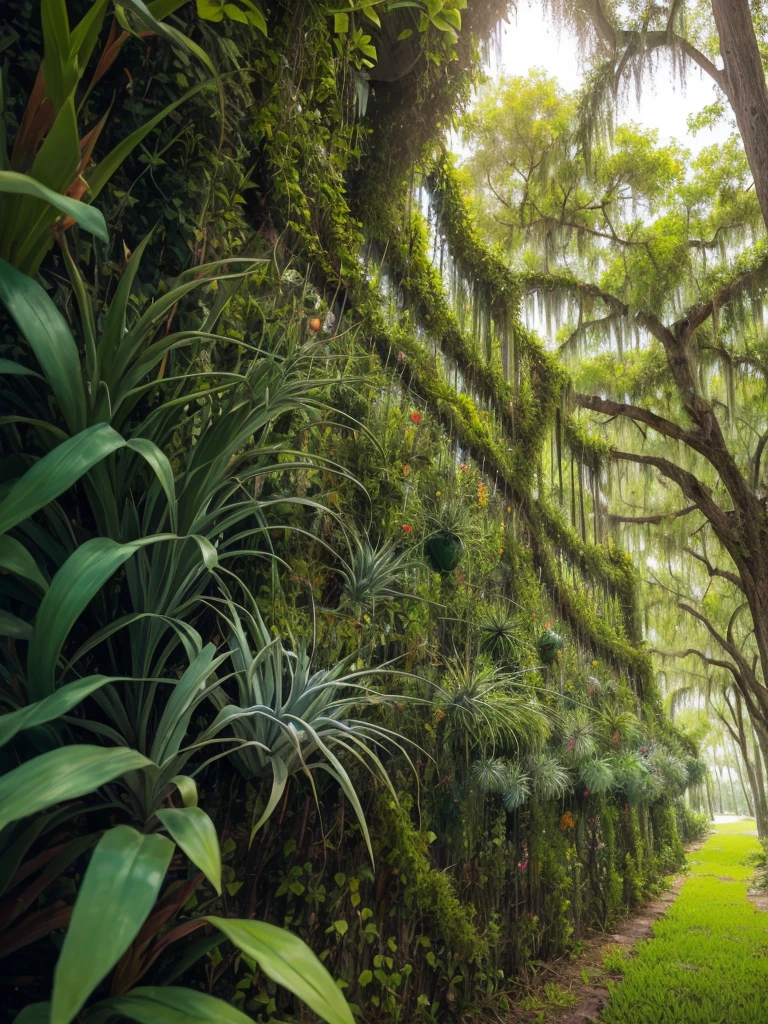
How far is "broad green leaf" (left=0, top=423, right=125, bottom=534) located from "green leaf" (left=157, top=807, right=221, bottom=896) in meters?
0.41

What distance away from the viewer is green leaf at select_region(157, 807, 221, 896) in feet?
2.32

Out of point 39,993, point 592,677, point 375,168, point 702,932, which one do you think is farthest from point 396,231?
point 702,932

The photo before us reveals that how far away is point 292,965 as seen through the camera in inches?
28.9

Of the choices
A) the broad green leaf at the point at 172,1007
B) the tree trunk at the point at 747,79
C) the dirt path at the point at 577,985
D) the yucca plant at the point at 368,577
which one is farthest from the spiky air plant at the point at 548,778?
the tree trunk at the point at 747,79

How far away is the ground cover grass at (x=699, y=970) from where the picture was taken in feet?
8.87

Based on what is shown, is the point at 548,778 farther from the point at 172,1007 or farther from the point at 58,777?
the point at 58,777

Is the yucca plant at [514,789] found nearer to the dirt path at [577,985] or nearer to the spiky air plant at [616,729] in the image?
the dirt path at [577,985]

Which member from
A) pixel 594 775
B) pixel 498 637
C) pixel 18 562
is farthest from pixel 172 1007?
pixel 594 775

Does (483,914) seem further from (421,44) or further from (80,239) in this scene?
(421,44)

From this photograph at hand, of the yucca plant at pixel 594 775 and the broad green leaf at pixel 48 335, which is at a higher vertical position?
the broad green leaf at pixel 48 335

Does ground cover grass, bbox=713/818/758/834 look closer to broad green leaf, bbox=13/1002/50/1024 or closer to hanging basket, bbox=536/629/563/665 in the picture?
hanging basket, bbox=536/629/563/665

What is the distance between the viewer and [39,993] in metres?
1.09

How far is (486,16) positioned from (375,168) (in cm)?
71

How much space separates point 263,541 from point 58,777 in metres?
1.12
